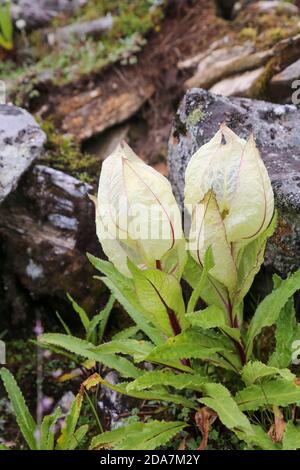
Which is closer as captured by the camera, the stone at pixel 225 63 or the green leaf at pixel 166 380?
the green leaf at pixel 166 380

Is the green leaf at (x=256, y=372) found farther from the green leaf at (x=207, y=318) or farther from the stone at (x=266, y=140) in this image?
the stone at (x=266, y=140)

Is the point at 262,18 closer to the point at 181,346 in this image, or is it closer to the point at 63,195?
the point at 63,195

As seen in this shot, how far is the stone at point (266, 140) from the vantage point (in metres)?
2.72

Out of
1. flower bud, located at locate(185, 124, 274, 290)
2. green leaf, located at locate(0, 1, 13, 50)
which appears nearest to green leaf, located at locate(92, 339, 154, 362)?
flower bud, located at locate(185, 124, 274, 290)

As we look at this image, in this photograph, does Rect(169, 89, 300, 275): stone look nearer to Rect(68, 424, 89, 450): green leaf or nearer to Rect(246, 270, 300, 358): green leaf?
Rect(246, 270, 300, 358): green leaf

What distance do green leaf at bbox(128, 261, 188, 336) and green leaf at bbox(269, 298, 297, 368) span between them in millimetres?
426

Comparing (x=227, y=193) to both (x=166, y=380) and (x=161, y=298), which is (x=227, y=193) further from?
(x=166, y=380)

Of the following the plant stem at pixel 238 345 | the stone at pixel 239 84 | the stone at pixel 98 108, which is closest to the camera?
the plant stem at pixel 238 345

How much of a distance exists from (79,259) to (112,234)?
5.27ft

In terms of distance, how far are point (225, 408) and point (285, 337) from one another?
47cm

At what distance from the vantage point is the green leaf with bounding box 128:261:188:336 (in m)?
2.03

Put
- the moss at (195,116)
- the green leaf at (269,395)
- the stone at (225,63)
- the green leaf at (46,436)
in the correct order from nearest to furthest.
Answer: the green leaf at (269,395) < the green leaf at (46,436) < the moss at (195,116) < the stone at (225,63)

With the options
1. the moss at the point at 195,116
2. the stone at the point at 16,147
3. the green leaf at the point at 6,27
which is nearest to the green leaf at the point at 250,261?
the moss at the point at 195,116

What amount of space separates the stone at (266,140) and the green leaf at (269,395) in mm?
734
